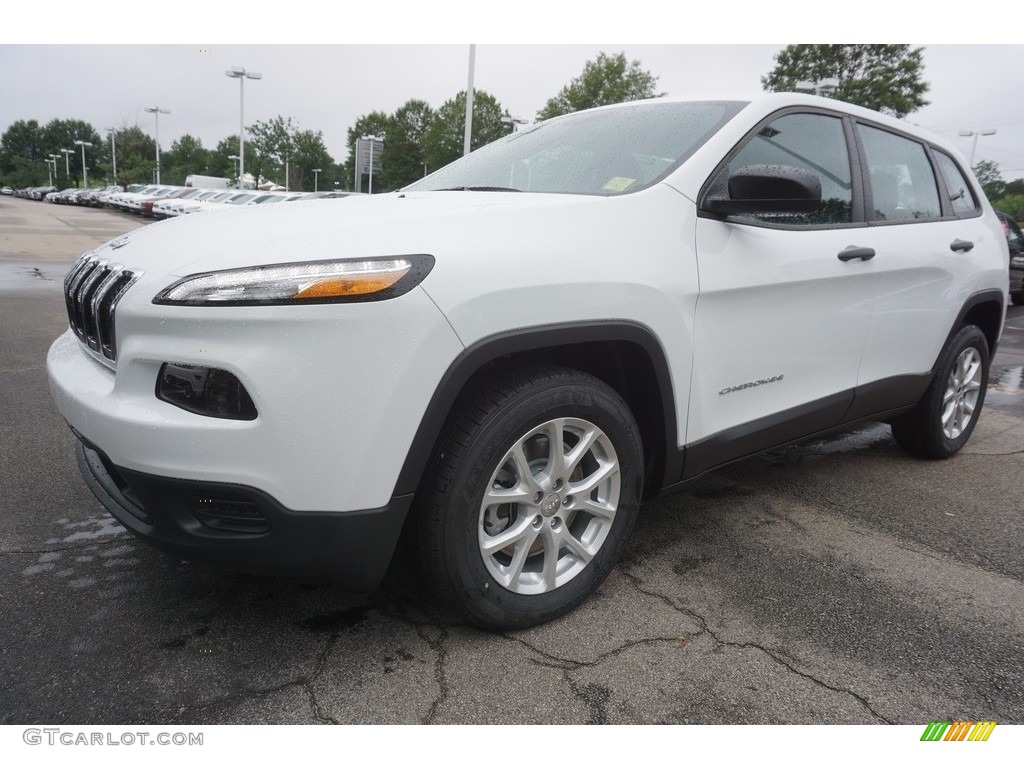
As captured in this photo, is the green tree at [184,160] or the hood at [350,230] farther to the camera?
the green tree at [184,160]

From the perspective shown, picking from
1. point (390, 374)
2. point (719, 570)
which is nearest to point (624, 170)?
point (390, 374)

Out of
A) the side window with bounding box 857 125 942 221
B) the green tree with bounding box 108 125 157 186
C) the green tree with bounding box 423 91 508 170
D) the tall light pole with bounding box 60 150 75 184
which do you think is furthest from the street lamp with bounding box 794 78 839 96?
the tall light pole with bounding box 60 150 75 184

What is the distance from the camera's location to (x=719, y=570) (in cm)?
267

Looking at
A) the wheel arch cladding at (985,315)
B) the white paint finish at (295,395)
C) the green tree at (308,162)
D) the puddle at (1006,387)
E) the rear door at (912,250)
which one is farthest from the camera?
the green tree at (308,162)

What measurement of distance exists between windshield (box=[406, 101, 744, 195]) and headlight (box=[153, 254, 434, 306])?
912 millimetres

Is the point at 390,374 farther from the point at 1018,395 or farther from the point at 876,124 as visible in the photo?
the point at 1018,395

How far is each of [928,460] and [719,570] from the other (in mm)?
2107

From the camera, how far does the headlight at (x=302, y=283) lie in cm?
171

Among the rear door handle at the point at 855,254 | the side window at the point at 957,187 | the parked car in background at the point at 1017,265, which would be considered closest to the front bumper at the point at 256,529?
the rear door handle at the point at 855,254

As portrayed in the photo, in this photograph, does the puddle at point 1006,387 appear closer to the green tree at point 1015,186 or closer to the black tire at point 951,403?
the black tire at point 951,403

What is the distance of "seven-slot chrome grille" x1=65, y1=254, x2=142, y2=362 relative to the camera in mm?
1976

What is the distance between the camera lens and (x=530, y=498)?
2123mm

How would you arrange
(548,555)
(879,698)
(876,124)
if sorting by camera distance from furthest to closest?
(876,124) → (548,555) → (879,698)

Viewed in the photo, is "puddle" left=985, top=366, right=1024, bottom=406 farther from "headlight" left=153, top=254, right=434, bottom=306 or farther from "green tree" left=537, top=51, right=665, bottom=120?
"green tree" left=537, top=51, right=665, bottom=120
